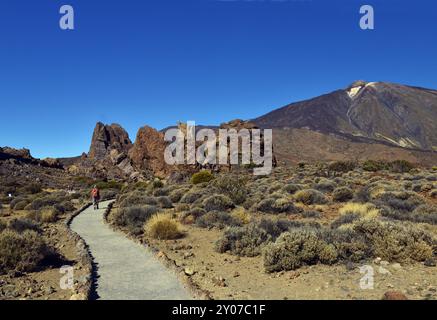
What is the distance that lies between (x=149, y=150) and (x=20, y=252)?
50.0 m

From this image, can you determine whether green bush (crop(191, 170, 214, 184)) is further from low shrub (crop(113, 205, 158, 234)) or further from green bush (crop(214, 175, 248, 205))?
low shrub (crop(113, 205, 158, 234))

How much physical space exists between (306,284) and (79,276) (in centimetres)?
491

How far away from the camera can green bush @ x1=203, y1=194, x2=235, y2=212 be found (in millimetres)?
17969

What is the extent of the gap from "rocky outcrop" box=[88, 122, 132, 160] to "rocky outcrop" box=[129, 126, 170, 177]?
31.3 metres

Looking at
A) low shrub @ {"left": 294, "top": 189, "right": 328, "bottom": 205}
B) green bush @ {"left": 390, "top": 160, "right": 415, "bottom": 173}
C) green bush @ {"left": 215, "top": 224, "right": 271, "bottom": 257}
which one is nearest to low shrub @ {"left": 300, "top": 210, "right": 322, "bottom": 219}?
low shrub @ {"left": 294, "top": 189, "right": 328, "bottom": 205}

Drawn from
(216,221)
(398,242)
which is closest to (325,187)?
(216,221)

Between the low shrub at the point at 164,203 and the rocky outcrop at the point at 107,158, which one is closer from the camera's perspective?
the low shrub at the point at 164,203

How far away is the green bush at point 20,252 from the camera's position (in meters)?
9.32

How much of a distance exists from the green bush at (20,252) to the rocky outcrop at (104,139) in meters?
82.2

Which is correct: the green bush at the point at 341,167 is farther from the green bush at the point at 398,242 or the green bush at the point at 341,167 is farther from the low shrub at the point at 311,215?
the green bush at the point at 398,242

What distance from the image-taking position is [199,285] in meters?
8.02

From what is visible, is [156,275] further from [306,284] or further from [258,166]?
[258,166]

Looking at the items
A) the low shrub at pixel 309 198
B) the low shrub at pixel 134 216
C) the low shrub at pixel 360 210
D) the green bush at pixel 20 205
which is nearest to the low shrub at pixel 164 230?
the low shrub at pixel 134 216
